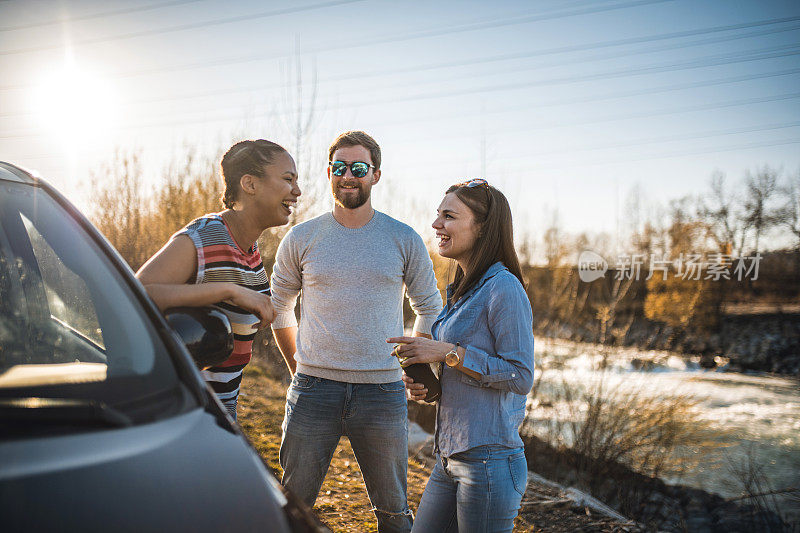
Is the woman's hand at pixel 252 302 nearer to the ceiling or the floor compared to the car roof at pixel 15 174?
nearer to the floor

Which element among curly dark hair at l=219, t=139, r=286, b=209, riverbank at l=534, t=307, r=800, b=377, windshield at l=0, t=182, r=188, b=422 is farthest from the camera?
riverbank at l=534, t=307, r=800, b=377

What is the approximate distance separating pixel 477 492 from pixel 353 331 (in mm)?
1014

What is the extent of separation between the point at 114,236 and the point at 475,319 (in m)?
8.62

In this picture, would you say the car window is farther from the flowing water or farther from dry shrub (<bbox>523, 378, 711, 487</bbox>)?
the flowing water

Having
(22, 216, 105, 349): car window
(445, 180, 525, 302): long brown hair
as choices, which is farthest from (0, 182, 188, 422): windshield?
(445, 180, 525, 302): long brown hair

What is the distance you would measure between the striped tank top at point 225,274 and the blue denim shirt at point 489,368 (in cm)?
78

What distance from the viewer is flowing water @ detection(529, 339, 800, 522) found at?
6.86 metres

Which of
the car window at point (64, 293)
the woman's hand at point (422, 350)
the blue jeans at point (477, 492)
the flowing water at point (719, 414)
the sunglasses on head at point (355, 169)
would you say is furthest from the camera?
the flowing water at point (719, 414)

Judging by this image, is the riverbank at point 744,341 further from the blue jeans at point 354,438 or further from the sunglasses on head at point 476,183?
the sunglasses on head at point 476,183

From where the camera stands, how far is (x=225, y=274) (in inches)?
88.9

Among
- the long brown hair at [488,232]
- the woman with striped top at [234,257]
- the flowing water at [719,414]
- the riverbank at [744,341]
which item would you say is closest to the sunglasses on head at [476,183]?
the long brown hair at [488,232]

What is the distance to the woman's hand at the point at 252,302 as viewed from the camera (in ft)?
6.74

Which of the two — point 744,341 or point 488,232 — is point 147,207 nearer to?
point 488,232

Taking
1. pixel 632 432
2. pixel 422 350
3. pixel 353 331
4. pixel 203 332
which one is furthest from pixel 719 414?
pixel 203 332
